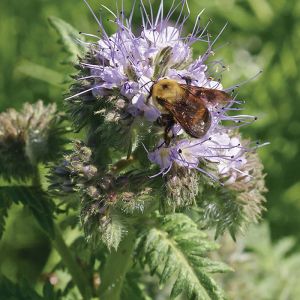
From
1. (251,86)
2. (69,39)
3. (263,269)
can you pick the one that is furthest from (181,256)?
(251,86)

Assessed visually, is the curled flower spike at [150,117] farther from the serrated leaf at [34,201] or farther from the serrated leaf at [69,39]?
the serrated leaf at [69,39]

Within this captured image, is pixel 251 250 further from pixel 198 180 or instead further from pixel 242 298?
pixel 198 180

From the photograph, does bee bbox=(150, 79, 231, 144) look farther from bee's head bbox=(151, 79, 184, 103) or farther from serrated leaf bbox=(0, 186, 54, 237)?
serrated leaf bbox=(0, 186, 54, 237)

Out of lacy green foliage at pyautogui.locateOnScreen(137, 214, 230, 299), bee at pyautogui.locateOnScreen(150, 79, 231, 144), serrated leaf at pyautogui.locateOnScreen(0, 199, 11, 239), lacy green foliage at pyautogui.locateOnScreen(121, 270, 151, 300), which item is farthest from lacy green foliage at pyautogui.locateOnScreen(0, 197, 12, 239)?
bee at pyautogui.locateOnScreen(150, 79, 231, 144)

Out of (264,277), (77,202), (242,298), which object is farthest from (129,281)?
(264,277)

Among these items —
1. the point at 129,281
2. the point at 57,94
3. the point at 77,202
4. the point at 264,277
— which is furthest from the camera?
the point at 57,94
